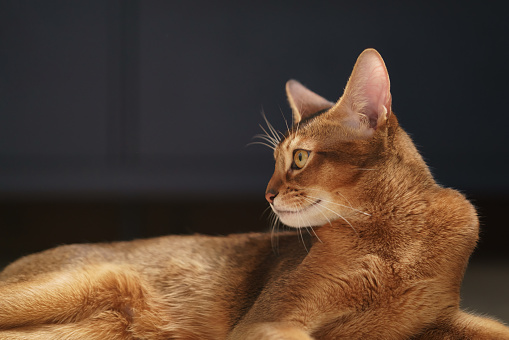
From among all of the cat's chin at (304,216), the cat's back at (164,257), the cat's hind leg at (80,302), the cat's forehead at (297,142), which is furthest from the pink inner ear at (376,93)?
the cat's hind leg at (80,302)

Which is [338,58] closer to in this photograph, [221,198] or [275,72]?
[275,72]

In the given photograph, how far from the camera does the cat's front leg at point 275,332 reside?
1383 mm

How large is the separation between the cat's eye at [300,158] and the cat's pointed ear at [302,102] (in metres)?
0.30

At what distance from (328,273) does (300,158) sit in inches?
13.4

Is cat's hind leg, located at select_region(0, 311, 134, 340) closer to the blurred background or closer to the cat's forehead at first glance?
the cat's forehead

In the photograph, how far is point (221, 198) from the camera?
332cm

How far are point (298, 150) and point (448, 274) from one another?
0.54 metres

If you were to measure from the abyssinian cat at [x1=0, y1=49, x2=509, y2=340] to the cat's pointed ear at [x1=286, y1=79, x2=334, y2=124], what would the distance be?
2.3 inches

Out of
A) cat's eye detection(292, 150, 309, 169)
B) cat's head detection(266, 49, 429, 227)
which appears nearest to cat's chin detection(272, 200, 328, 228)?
cat's head detection(266, 49, 429, 227)

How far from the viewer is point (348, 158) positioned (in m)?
1.55

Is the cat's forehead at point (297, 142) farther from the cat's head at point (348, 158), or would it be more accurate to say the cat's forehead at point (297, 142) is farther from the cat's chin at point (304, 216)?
the cat's chin at point (304, 216)

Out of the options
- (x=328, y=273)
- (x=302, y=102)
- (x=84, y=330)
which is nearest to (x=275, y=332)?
(x=328, y=273)

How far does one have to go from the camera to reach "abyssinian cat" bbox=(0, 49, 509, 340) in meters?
1.47

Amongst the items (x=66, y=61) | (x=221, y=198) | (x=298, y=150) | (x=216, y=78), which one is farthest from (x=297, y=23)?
(x=298, y=150)
